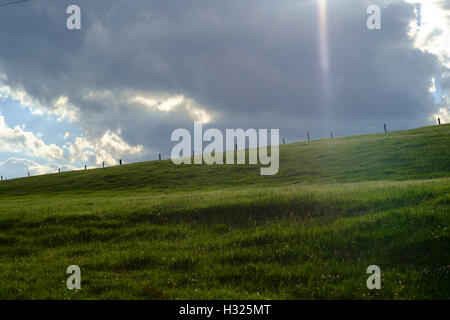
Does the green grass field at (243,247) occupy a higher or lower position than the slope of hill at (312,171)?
lower

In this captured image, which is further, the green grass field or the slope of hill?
the slope of hill

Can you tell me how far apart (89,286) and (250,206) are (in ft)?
31.0

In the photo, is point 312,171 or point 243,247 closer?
point 243,247

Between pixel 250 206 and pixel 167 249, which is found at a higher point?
pixel 250 206

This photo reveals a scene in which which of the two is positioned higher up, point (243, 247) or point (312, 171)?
point (312, 171)

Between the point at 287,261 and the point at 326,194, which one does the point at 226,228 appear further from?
the point at 326,194

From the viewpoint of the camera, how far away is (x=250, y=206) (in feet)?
57.6

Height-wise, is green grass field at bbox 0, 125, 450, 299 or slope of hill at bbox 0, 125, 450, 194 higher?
slope of hill at bbox 0, 125, 450, 194

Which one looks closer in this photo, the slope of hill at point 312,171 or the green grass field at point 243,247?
the green grass field at point 243,247

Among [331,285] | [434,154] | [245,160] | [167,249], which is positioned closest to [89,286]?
[167,249]

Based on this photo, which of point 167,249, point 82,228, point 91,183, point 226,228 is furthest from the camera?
point 91,183
